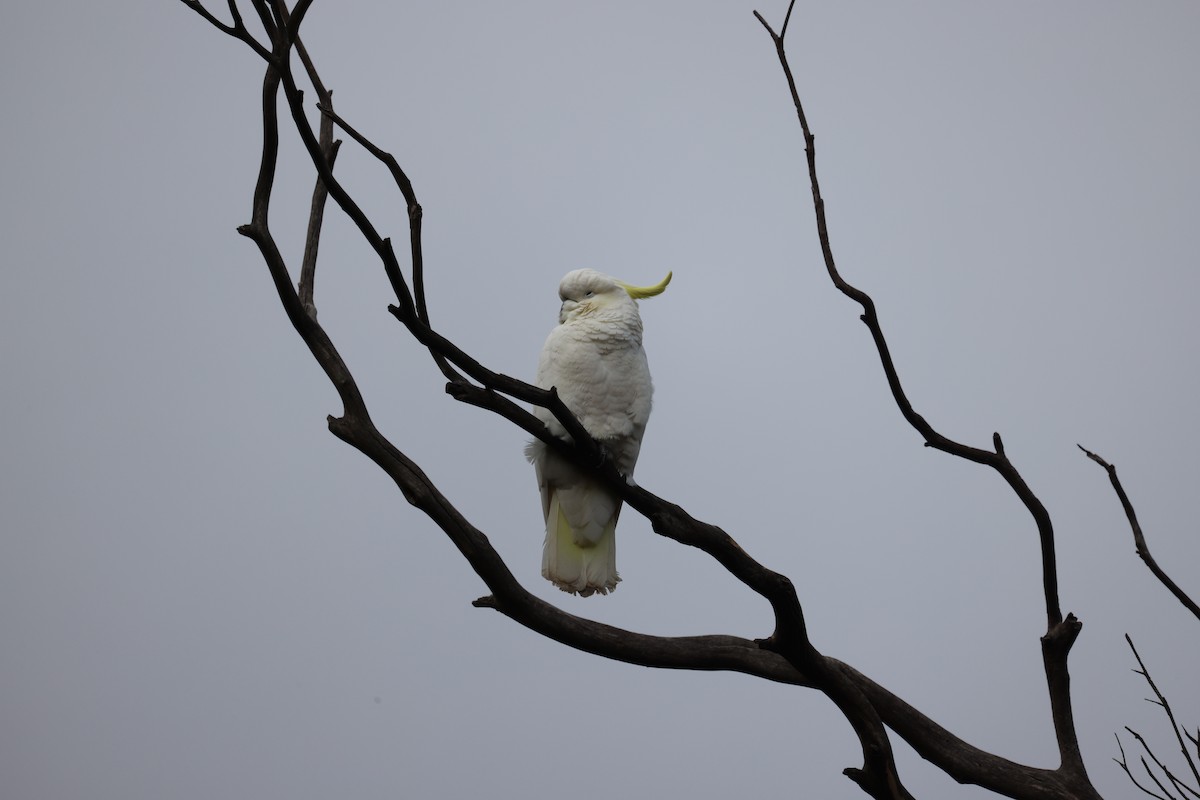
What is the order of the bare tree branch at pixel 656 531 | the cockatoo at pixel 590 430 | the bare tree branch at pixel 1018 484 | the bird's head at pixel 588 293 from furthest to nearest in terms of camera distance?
the bird's head at pixel 588 293 < the cockatoo at pixel 590 430 < the bare tree branch at pixel 1018 484 < the bare tree branch at pixel 656 531

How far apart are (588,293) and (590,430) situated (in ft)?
1.70

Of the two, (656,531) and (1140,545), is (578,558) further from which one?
(1140,545)

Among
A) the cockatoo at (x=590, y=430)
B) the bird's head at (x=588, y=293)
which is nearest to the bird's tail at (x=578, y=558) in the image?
the cockatoo at (x=590, y=430)

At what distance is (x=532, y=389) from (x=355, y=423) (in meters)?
0.47

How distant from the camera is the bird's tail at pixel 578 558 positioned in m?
3.04

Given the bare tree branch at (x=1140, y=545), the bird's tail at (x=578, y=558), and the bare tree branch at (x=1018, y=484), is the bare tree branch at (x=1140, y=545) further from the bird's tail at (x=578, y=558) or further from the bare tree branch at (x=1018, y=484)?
the bird's tail at (x=578, y=558)

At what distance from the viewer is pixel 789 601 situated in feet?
6.66

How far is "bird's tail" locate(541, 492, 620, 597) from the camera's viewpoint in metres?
3.04

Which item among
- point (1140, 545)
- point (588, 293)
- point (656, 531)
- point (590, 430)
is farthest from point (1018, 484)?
point (588, 293)

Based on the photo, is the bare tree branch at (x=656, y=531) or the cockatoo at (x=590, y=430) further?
the cockatoo at (x=590, y=430)

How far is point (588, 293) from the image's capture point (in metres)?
3.25

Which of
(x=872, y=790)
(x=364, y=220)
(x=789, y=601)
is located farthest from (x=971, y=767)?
(x=364, y=220)

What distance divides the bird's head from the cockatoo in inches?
1.6

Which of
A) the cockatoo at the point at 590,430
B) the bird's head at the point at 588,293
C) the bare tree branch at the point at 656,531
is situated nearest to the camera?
the bare tree branch at the point at 656,531
